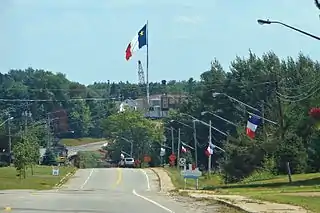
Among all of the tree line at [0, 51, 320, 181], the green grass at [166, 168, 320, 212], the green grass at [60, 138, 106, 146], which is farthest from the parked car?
the green grass at [60, 138, 106, 146]

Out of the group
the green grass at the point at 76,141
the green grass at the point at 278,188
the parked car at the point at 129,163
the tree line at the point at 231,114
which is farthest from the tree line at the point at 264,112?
the green grass at the point at 76,141

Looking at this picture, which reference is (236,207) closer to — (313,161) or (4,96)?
(313,161)

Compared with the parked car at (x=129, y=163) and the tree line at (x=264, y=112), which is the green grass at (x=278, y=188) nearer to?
the tree line at (x=264, y=112)

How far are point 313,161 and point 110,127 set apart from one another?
90.9 m

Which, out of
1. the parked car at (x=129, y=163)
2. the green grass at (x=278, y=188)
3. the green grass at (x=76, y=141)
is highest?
the green grass at (x=76, y=141)

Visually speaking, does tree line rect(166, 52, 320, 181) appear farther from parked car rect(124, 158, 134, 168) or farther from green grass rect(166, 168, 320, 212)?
parked car rect(124, 158, 134, 168)

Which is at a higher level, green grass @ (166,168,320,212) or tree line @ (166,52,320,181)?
tree line @ (166,52,320,181)

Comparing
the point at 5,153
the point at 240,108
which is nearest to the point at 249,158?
the point at 240,108

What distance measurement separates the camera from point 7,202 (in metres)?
28.8

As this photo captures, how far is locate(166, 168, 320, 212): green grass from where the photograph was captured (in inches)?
1117

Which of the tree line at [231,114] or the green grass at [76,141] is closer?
the tree line at [231,114]

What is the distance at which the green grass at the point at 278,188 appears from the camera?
93.0ft

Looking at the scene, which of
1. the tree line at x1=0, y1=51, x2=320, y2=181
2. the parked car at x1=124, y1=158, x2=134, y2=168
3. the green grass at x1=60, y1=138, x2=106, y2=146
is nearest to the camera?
the tree line at x1=0, y1=51, x2=320, y2=181

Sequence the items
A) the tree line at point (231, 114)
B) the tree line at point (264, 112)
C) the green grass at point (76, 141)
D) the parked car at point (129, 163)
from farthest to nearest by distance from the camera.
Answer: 1. the green grass at point (76, 141)
2. the parked car at point (129, 163)
3. the tree line at point (231, 114)
4. the tree line at point (264, 112)
